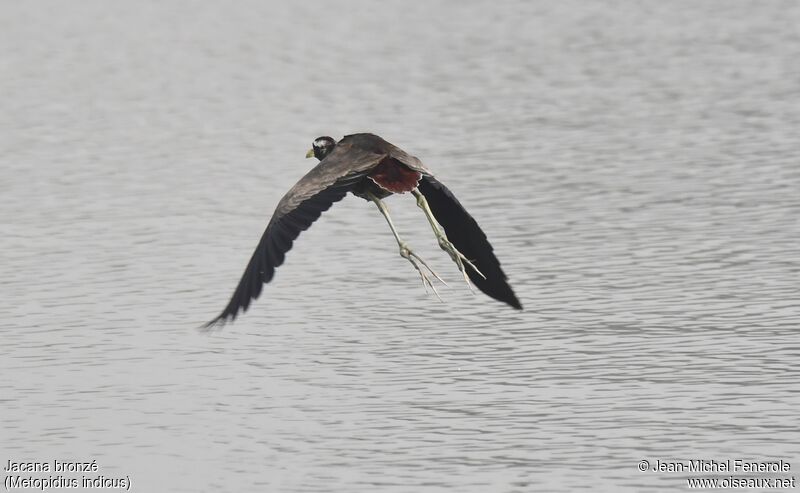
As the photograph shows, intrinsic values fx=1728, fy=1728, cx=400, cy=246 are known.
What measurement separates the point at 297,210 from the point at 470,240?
1491 mm

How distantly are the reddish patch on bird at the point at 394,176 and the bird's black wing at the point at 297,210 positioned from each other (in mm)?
58

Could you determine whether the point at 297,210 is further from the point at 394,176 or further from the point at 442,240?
the point at 442,240

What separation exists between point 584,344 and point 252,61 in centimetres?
1941

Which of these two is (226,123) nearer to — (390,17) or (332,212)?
(332,212)

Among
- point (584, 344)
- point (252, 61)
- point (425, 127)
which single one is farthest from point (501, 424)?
point (252, 61)

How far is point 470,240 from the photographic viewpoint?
9.88m

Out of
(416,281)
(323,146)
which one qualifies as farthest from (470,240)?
(416,281)

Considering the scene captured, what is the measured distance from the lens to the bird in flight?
8312 millimetres

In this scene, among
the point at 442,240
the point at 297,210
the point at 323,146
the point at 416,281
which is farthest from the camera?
the point at 416,281

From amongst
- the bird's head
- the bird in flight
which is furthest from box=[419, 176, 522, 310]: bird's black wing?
the bird's head

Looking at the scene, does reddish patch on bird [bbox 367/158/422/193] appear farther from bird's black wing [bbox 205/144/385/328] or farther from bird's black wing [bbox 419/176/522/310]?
bird's black wing [bbox 419/176/522/310]

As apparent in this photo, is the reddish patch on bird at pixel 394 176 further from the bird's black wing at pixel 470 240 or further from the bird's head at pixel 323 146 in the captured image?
the bird's head at pixel 323 146

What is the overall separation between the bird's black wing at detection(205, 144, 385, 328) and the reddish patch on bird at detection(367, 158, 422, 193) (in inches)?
2.3

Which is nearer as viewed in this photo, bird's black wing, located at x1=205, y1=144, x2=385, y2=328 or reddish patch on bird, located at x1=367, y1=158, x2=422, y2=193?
bird's black wing, located at x1=205, y1=144, x2=385, y2=328
